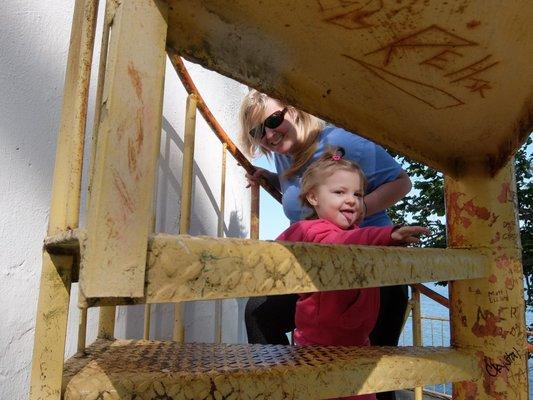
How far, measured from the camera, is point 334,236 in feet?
3.85

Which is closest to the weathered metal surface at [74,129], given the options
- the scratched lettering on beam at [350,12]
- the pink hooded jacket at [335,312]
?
the scratched lettering on beam at [350,12]

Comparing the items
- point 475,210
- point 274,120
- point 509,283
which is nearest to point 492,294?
point 509,283

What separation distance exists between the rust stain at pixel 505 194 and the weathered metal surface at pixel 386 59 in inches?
2.6

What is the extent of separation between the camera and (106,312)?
115 cm

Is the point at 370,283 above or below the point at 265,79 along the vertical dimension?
below

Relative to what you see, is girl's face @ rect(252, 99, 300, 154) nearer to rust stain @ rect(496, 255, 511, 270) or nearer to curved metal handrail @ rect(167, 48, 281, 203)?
curved metal handrail @ rect(167, 48, 281, 203)

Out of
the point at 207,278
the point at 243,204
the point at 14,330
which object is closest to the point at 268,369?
the point at 207,278

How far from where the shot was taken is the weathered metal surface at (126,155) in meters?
0.45

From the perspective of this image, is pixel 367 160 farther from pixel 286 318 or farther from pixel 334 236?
pixel 286 318

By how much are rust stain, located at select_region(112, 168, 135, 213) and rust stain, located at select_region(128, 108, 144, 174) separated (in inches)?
0.6

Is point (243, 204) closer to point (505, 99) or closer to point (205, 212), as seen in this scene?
point (205, 212)

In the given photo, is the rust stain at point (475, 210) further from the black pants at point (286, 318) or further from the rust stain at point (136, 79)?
the rust stain at point (136, 79)

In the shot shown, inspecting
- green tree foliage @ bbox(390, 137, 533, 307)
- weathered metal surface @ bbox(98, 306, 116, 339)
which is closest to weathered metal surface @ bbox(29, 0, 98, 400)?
weathered metal surface @ bbox(98, 306, 116, 339)

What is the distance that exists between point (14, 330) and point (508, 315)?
1235 millimetres
